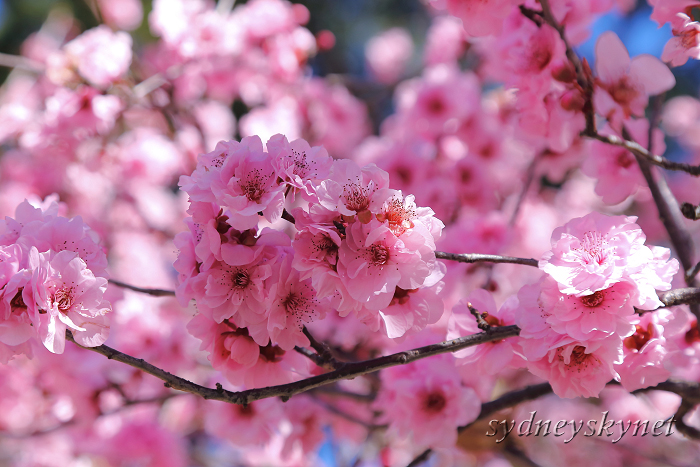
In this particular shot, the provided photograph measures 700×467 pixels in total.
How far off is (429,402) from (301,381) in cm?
62

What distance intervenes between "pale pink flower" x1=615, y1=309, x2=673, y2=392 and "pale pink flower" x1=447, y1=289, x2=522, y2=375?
0.67ft

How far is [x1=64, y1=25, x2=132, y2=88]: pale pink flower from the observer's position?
1913mm

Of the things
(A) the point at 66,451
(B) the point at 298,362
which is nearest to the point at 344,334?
(B) the point at 298,362

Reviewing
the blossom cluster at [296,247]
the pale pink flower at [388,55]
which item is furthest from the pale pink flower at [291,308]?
the pale pink flower at [388,55]

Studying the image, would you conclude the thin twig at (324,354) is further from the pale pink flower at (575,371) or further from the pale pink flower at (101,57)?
the pale pink flower at (101,57)

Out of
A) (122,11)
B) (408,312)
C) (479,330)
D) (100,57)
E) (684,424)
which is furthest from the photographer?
(122,11)

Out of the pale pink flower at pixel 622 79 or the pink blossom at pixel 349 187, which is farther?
the pale pink flower at pixel 622 79

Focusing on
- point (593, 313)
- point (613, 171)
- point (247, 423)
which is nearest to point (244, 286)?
point (593, 313)

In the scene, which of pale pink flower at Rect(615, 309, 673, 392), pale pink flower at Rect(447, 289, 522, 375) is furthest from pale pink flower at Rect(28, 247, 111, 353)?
pale pink flower at Rect(615, 309, 673, 392)

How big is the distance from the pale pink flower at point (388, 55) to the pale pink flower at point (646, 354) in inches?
152

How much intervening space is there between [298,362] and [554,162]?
60.1 inches

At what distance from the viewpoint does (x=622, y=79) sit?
1305mm

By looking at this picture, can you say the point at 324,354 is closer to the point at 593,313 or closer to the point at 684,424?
A: the point at 593,313

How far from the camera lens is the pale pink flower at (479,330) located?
1.03 meters
